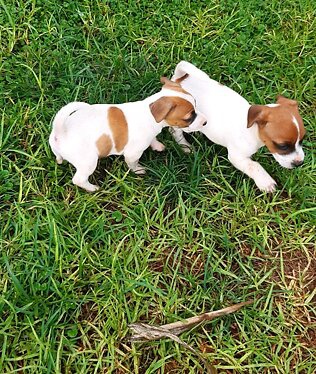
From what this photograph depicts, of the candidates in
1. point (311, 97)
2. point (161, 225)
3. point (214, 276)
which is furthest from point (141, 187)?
point (311, 97)

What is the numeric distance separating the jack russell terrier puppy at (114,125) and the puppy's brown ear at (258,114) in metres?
0.36

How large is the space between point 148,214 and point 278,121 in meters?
1.18

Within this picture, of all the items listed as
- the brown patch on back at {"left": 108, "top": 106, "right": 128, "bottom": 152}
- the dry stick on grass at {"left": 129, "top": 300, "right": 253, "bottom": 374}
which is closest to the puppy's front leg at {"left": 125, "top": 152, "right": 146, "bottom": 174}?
the brown patch on back at {"left": 108, "top": 106, "right": 128, "bottom": 152}

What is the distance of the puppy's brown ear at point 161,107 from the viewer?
13.6 feet

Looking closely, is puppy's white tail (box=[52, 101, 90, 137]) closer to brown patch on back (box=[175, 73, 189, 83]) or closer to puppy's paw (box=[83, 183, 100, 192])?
puppy's paw (box=[83, 183, 100, 192])

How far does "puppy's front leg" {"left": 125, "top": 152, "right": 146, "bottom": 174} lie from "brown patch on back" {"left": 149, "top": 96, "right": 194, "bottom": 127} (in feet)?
1.16

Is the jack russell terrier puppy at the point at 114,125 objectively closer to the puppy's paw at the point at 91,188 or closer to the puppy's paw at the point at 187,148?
the puppy's paw at the point at 91,188

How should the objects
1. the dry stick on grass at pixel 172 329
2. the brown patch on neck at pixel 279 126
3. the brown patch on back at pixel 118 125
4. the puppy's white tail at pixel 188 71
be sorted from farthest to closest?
the puppy's white tail at pixel 188 71 < the brown patch on back at pixel 118 125 < the brown patch on neck at pixel 279 126 < the dry stick on grass at pixel 172 329

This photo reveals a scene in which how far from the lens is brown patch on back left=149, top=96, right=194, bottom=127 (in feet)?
13.6

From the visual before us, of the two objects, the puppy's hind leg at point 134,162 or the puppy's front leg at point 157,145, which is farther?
the puppy's front leg at point 157,145

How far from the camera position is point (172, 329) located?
3.91 metres

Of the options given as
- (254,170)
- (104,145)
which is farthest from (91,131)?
(254,170)

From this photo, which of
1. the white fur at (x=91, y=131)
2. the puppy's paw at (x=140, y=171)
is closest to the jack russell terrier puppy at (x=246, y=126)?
the white fur at (x=91, y=131)

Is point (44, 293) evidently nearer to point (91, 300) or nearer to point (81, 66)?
point (91, 300)
